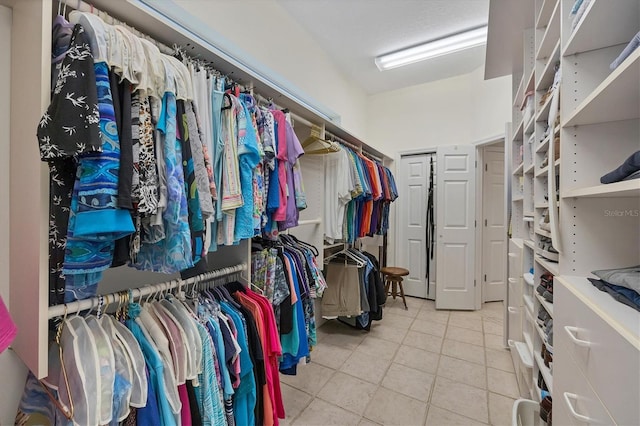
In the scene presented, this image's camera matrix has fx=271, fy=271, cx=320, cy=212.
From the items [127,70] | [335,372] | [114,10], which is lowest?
[335,372]

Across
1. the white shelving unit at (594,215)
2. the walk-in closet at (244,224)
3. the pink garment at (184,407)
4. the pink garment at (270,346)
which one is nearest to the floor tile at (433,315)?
the walk-in closet at (244,224)

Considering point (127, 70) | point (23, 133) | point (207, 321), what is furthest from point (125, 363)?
point (127, 70)

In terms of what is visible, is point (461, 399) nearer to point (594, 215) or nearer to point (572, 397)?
point (572, 397)

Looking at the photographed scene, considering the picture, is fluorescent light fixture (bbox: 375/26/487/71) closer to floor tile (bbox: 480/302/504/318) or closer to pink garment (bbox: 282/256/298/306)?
pink garment (bbox: 282/256/298/306)

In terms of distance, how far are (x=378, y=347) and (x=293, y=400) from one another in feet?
3.30

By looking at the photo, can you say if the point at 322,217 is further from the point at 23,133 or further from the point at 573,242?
the point at 23,133

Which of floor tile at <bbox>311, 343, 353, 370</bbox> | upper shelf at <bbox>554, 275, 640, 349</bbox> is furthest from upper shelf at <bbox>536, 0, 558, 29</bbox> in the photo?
floor tile at <bbox>311, 343, 353, 370</bbox>

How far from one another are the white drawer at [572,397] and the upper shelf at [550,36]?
55.9 inches

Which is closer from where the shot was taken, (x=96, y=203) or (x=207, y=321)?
(x=96, y=203)

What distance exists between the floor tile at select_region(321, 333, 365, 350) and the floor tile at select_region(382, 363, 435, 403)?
1.50 feet

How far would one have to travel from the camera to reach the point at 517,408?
1380 millimetres

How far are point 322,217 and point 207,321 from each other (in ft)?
4.39

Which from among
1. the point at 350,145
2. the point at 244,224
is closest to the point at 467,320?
the point at 350,145

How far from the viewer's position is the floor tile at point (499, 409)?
5.50 ft
